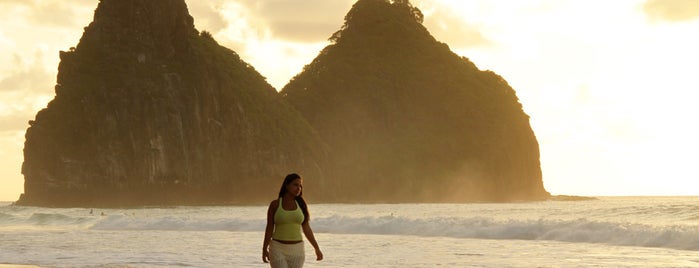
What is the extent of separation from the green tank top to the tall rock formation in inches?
5026

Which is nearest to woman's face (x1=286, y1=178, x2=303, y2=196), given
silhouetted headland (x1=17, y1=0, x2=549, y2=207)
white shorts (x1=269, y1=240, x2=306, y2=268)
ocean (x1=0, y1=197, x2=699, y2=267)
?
white shorts (x1=269, y1=240, x2=306, y2=268)

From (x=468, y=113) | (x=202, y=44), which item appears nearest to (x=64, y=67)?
(x=202, y=44)

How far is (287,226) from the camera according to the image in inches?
476

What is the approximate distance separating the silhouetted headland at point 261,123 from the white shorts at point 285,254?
97.2m

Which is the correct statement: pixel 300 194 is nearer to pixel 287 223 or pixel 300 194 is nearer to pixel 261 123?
pixel 287 223

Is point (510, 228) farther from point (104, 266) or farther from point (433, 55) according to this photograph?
point (433, 55)

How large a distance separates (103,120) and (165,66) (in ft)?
35.6

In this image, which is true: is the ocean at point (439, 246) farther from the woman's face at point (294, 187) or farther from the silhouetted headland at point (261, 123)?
the silhouetted headland at point (261, 123)

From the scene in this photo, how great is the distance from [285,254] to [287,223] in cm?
42

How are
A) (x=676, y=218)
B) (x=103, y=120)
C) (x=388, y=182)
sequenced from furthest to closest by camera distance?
(x=388, y=182)
(x=103, y=120)
(x=676, y=218)

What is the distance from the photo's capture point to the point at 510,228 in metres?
34.9

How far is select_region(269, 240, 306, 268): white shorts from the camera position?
12133mm

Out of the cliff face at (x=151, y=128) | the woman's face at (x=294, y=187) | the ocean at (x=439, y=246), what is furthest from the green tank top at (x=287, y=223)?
the cliff face at (x=151, y=128)

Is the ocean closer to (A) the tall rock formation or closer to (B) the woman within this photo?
(B) the woman
